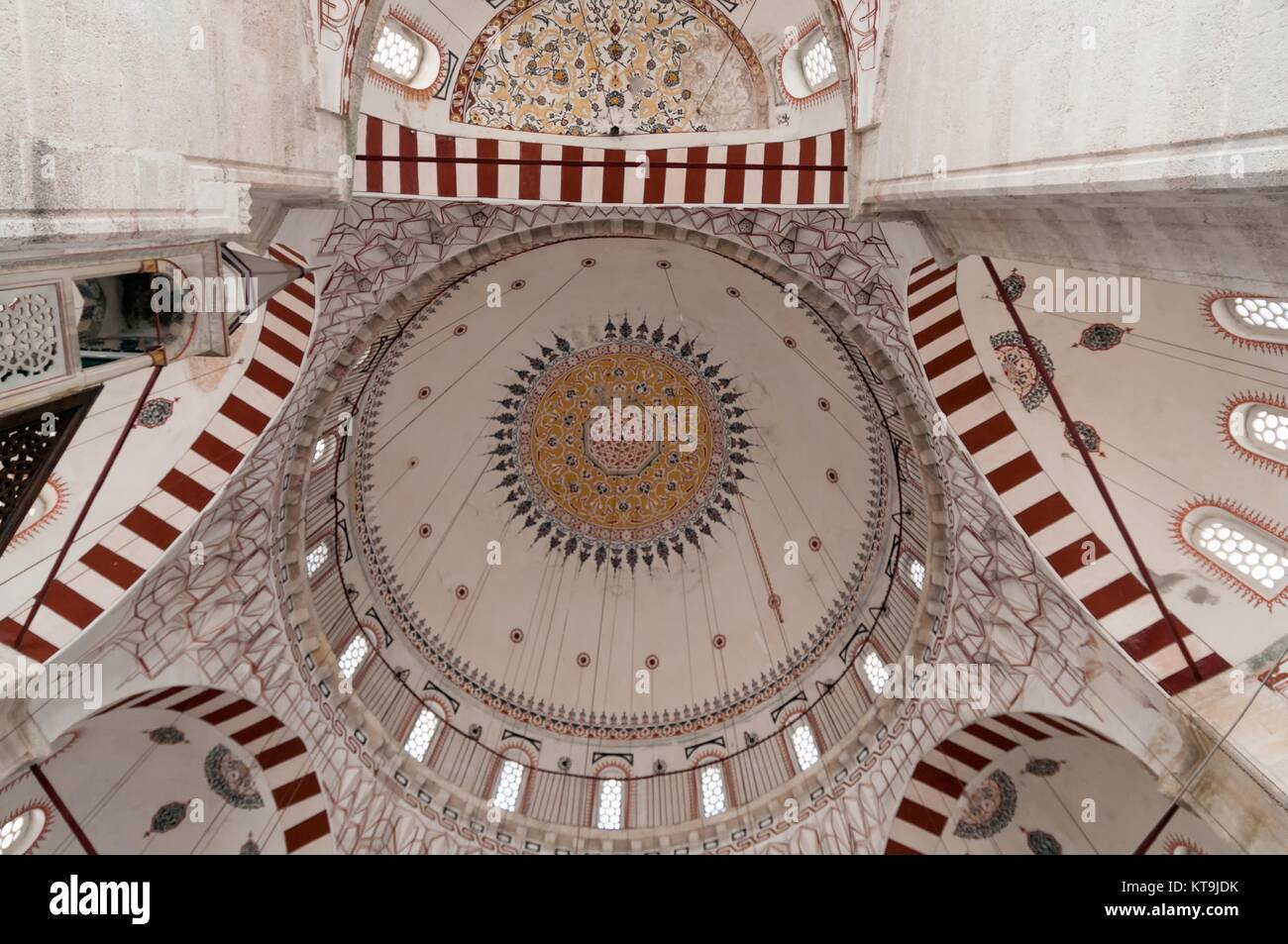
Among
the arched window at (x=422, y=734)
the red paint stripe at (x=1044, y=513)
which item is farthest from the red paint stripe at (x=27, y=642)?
the red paint stripe at (x=1044, y=513)

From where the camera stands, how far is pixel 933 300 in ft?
29.6

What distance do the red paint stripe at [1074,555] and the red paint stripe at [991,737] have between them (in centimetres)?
337

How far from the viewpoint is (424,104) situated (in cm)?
877

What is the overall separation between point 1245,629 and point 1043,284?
369cm

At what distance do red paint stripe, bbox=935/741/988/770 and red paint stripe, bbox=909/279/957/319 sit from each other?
596cm

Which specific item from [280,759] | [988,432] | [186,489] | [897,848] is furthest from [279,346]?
[897,848]

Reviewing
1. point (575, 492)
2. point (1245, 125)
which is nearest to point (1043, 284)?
point (1245, 125)

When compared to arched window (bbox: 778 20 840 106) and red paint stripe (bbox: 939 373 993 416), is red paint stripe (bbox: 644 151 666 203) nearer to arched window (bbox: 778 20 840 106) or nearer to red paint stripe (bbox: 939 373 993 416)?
arched window (bbox: 778 20 840 106)

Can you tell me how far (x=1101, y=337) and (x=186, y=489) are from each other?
9463 millimetres

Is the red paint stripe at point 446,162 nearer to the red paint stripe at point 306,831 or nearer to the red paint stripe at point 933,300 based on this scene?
the red paint stripe at point 933,300

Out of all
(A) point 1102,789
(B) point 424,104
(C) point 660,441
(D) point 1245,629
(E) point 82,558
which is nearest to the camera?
(D) point 1245,629

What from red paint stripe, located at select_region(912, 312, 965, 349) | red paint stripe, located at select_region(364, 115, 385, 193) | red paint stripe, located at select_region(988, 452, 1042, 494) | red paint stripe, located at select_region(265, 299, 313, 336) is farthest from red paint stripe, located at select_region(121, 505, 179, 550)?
red paint stripe, located at select_region(988, 452, 1042, 494)

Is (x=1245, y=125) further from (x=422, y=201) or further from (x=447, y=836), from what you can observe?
(x=447, y=836)

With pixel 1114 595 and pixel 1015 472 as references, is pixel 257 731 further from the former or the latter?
pixel 1114 595
